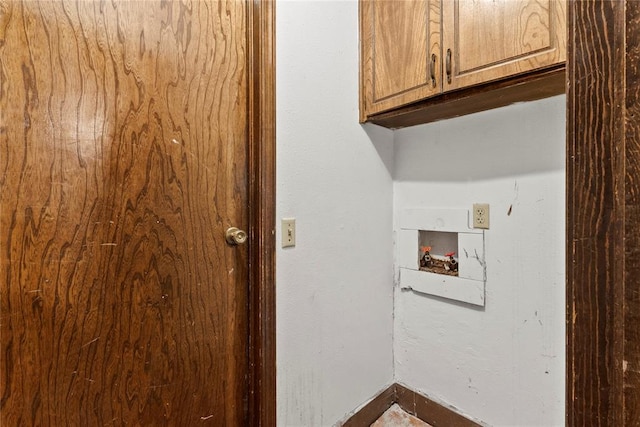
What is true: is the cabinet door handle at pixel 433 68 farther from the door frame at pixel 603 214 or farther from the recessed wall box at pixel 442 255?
the door frame at pixel 603 214

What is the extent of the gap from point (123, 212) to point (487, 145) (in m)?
1.39

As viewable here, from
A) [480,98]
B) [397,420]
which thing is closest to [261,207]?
[480,98]

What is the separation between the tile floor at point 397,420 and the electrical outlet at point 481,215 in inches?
39.0

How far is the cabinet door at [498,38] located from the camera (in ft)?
3.05

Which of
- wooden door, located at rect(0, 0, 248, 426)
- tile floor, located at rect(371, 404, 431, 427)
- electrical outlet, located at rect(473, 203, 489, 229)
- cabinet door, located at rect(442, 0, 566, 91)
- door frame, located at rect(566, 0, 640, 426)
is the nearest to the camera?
door frame, located at rect(566, 0, 640, 426)

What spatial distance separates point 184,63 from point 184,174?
34 cm

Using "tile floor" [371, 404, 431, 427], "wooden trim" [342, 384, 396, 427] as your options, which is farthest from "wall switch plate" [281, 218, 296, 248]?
"tile floor" [371, 404, 431, 427]

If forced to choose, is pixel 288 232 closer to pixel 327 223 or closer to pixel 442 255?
pixel 327 223

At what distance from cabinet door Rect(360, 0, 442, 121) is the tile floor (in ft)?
4.77

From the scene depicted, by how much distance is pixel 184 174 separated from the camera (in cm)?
95

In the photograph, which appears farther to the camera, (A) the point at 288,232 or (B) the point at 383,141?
(B) the point at 383,141

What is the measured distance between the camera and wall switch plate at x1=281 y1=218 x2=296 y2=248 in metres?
1.12

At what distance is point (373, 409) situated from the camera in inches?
58.1

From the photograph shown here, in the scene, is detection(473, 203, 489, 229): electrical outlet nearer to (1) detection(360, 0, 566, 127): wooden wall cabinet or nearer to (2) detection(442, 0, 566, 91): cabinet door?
(1) detection(360, 0, 566, 127): wooden wall cabinet
